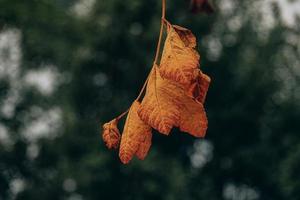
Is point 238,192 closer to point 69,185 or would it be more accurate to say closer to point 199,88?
point 69,185

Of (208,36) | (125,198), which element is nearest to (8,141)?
(125,198)

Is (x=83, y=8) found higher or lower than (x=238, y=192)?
higher

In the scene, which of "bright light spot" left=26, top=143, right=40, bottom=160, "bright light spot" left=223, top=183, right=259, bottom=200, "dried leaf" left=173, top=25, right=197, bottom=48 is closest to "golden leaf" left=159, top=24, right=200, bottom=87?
"dried leaf" left=173, top=25, right=197, bottom=48

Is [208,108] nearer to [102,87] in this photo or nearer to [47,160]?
[102,87]

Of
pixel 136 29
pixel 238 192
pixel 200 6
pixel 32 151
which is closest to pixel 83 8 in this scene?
pixel 136 29

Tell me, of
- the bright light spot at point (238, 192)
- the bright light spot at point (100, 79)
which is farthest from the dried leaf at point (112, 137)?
the bright light spot at point (238, 192)
